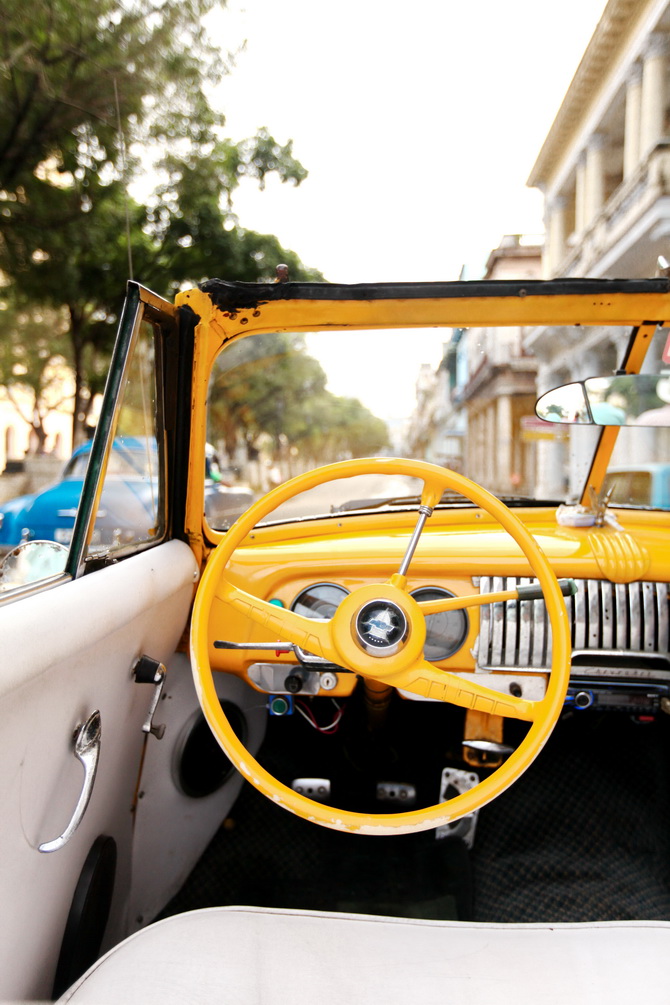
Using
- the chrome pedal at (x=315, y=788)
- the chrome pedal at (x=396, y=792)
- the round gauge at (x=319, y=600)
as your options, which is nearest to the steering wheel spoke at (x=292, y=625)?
the round gauge at (x=319, y=600)

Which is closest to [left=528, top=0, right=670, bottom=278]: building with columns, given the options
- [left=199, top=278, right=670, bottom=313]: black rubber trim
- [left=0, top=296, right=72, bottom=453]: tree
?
[left=199, top=278, right=670, bottom=313]: black rubber trim

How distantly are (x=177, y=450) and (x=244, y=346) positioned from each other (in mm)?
343

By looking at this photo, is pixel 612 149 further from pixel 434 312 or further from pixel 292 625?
pixel 292 625

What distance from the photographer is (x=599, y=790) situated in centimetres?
237

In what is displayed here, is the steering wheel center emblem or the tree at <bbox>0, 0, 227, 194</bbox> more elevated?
the tree at <bbox>0, 0, 227, 194</bbox>

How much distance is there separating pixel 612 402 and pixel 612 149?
10.6 m

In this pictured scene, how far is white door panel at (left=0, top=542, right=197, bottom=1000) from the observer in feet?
3.44

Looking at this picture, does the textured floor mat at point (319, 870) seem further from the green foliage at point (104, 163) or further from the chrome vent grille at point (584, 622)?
the green foliage at point (104, 163)

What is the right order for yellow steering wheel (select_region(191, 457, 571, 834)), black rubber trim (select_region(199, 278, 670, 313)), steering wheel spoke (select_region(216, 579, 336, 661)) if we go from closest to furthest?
1. yellow steering wheel (select_region(191, 457, 571, 834))
2. steering wheel spoke (select_region(216, 579, 336, 661))
3. black rubber trim (select_region(199, 278, 670, 313))

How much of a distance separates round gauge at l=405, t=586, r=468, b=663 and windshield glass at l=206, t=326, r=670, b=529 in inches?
14.8

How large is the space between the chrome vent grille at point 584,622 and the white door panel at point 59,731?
82 cm

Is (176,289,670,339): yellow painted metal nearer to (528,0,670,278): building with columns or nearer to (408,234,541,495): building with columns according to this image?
(408,234,541,495): building with columns

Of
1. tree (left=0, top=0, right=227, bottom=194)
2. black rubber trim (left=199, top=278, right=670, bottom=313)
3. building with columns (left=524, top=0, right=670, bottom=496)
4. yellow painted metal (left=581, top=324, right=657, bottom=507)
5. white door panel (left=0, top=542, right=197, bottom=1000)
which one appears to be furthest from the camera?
building with columns (left=524, top=0, right=670, bottom=496)

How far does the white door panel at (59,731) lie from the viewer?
1.05 meters
